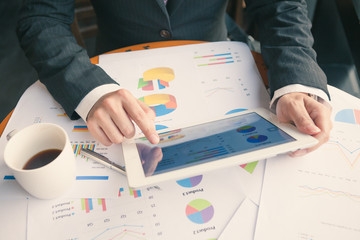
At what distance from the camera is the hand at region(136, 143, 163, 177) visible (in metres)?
0.47

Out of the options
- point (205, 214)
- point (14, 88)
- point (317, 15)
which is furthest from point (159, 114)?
point (14, 88)

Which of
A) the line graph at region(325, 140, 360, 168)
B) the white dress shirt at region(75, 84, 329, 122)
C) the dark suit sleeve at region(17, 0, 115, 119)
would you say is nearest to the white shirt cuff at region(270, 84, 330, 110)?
the white dress shirt at region(75, 84, 329, 122)

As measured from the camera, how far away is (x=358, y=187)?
525 mm

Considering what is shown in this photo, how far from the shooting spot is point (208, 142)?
0.53 m

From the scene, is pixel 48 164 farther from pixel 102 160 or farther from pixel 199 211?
pixel 199 211

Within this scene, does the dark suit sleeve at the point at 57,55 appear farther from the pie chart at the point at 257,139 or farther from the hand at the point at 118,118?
the pie chart at the point at 257,139

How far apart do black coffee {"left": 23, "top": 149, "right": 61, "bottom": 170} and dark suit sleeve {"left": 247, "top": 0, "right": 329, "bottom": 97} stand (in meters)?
0.52

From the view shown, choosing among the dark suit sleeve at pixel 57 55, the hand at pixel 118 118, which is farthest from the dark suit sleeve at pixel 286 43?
the dark suit sleeve at pixel 57 55

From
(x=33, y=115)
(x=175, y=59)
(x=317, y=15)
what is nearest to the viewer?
(x=33, y=115)

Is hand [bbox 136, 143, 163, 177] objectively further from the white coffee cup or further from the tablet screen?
the white coffee cup

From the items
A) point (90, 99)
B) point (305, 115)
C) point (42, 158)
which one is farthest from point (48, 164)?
point (305, 115)

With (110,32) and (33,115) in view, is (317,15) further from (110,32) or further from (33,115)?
(33,115)

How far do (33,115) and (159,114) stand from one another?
1.00 feet

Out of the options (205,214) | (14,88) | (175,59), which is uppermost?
(175,59)
